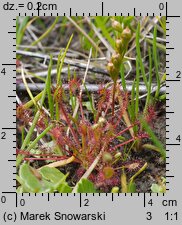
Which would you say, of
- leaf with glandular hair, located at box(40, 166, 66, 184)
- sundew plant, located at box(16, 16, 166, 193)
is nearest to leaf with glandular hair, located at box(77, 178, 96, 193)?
sundew plant, located at box(16, 16, 166, 193)

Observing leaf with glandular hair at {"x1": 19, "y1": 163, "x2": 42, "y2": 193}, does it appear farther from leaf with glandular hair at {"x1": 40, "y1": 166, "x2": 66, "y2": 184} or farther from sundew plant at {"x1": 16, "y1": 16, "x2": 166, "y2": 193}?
leaf with glandular hair at {"x1": 40, "y1": 166, "x2": 66, "y2": 184}

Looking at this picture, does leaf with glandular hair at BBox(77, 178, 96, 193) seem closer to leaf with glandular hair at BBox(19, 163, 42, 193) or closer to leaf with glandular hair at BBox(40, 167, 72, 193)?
leaf with glandular hair at BBox(40, 167, 72, 193)

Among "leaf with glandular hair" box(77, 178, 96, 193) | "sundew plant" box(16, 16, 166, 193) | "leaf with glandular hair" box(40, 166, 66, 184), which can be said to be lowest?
"leaf with glandular hair" box(77, 178, 96, 193)

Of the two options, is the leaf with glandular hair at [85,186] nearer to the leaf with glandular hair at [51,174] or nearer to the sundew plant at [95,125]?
the sundew plant at [95,125]

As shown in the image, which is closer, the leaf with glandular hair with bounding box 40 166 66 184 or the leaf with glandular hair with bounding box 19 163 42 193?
the leaf with glandular hair with bounding box 19 163 42 193

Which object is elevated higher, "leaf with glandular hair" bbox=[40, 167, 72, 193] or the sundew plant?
the sundew plant

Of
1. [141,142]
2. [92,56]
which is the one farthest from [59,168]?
[92,56]

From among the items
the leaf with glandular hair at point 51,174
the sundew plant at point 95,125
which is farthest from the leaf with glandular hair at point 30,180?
the leaf with glandular hair at point 51,174

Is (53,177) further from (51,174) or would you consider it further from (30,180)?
(30,180)

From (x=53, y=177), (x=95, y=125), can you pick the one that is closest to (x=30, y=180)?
(x=53, y=177)

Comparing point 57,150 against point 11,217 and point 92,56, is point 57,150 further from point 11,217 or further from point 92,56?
point 92,56
